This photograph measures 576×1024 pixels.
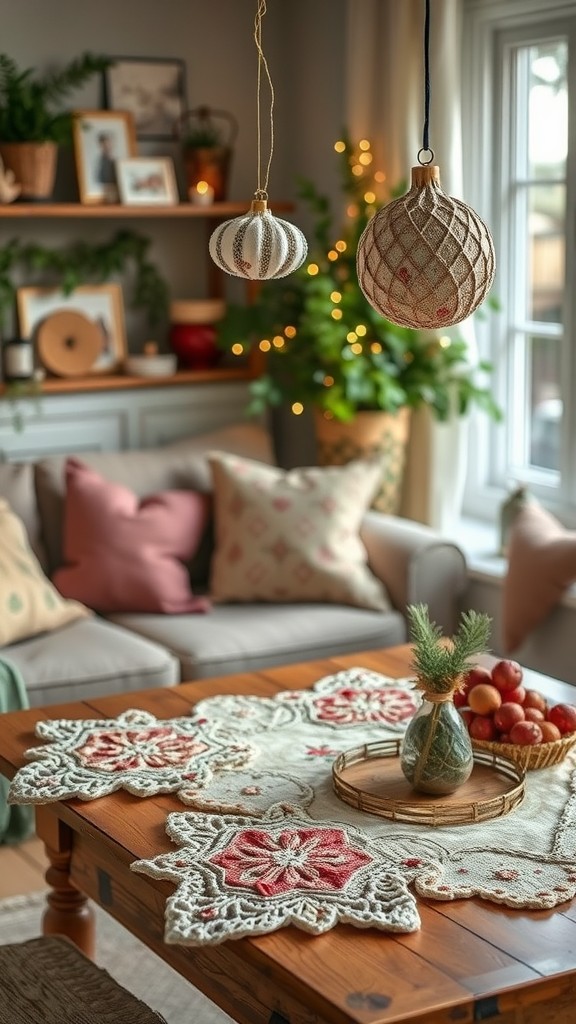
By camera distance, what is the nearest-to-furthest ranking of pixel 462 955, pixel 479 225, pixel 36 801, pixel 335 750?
1. pixel 462 955
2. pixel 479 225
3. pixel 36 801
4. pixel 335 750

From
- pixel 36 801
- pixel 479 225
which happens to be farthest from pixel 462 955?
pixel 479 225

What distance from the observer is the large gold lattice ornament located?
1.99 m

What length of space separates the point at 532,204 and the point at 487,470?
2.87 ft

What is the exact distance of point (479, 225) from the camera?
2.03m

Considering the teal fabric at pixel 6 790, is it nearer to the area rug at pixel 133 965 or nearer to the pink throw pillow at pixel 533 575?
the area rug at pixel 133 965

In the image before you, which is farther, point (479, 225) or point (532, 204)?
point (532, 204)

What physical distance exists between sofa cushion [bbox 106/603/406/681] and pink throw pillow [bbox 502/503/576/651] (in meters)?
0.35

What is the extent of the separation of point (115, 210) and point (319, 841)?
2904 mm

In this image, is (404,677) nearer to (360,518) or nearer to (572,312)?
(360,518)

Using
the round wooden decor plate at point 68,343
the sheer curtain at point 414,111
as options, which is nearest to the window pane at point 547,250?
the sheer curtain at point 414,111

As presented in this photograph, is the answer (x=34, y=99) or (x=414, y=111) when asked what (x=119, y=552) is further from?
(x=414, y=111)

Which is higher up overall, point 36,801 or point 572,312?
point 572,312

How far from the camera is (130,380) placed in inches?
181

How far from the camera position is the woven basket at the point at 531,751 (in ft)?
7.48
